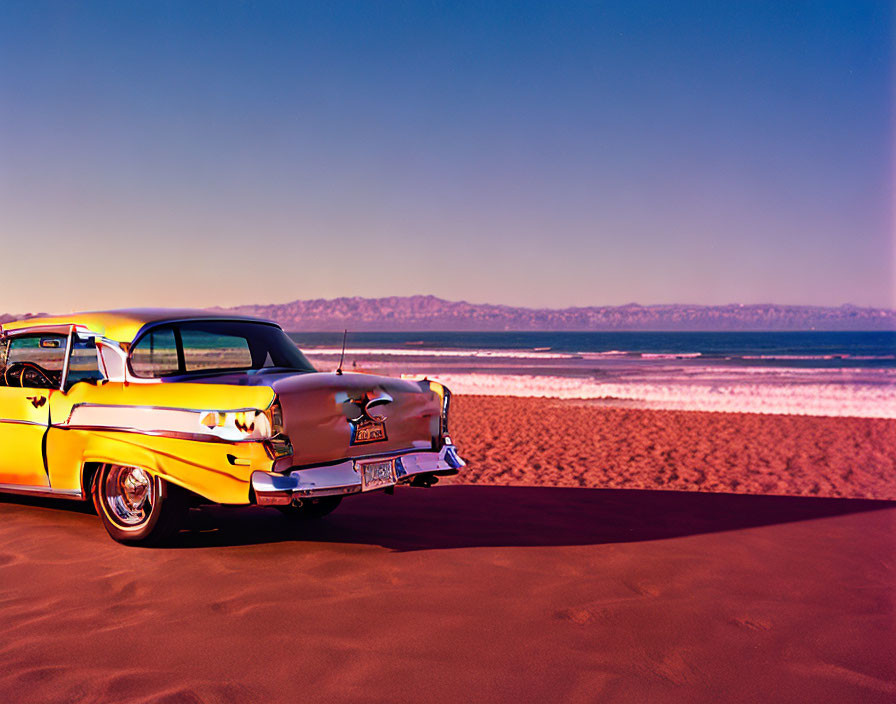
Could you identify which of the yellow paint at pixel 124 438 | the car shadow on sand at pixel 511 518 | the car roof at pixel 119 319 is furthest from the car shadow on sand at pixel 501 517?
the car roof at pixel 119 319

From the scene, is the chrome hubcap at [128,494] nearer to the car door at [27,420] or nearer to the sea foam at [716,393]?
the car door at [27,420]

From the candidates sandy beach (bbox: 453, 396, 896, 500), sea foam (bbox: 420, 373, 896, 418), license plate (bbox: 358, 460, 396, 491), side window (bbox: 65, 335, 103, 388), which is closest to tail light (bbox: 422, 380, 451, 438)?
license plate (bbox: 358, 460, 396, 491)

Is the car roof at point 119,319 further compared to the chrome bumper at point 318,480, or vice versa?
the car roof at point 119,319

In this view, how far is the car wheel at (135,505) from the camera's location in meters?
5.62

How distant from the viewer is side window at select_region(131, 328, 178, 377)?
601 centimetres

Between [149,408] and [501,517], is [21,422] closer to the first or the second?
[149,408]

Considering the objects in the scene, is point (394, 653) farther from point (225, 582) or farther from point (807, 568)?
point (807, 568)

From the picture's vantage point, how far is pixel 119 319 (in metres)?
6.00

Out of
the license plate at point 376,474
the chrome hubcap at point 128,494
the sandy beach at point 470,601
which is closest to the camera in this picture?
the sandy beach at point 470,601

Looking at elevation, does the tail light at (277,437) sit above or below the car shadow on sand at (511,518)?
above

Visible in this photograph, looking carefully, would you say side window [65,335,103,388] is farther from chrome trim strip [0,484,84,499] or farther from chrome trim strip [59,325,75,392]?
chrome trim strip [0,484,84,499]

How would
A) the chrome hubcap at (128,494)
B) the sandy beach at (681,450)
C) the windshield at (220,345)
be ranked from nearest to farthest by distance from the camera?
the chrome hubcap at (128,494) → the windshield at (220,345) → the sandy beach at (681,450)

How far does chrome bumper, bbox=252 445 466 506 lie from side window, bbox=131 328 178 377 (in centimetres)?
151

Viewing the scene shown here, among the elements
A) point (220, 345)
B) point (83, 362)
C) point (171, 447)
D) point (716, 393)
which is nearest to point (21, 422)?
point (83, 362)
